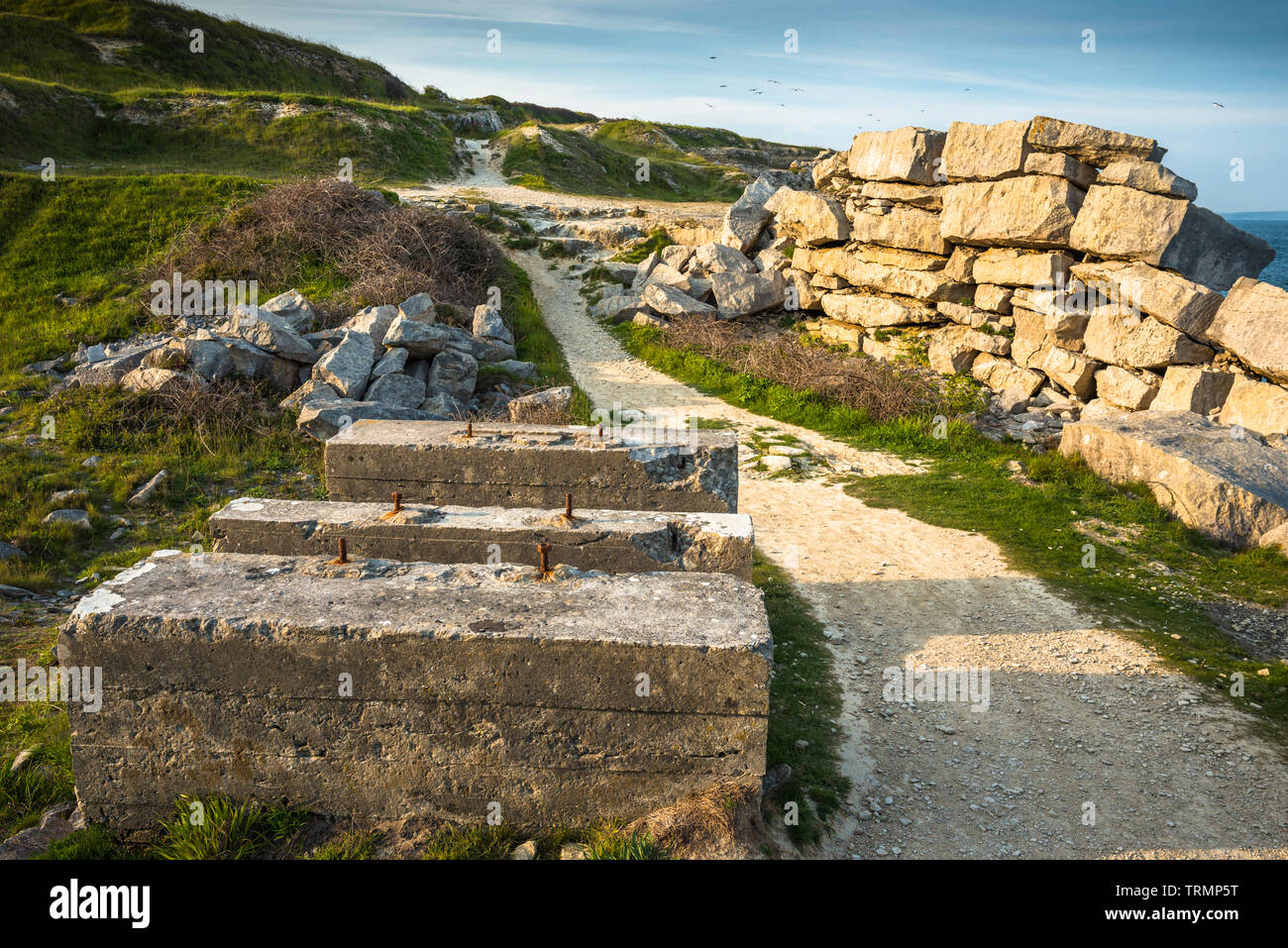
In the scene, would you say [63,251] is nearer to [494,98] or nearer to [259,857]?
[259,857]

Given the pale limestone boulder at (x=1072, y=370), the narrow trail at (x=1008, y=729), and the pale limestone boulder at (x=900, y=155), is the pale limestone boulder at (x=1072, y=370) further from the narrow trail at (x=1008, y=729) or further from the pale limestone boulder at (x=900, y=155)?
the narrow trail at (x=1008, y=729)

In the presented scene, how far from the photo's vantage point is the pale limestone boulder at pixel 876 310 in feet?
46.7

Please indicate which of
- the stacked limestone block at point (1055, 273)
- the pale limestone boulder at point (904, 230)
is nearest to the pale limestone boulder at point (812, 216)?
the stacked limestone block at point (1055, 273)

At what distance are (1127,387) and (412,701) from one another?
10881 mm

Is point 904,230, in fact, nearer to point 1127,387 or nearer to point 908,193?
point 908,193

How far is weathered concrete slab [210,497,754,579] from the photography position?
5043 mm

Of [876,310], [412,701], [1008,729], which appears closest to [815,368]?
[876,310]

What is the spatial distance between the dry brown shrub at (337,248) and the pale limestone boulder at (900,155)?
25.3 feet

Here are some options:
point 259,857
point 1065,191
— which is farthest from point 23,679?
point 1065,191

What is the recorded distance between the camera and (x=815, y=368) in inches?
511

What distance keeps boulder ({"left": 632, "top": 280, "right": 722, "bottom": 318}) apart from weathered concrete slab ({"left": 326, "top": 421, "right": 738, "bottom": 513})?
31.0 ft

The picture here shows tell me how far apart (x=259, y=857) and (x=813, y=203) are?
14991mm

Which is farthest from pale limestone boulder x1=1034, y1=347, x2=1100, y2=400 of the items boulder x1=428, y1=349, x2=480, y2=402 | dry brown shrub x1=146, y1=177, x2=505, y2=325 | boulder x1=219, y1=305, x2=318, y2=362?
boulder x1=219, y1=305, x2=318, y2=362

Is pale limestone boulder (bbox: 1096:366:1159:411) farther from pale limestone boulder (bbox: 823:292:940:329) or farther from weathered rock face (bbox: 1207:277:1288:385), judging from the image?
pale limestone boulder (bbox: 823:292:940:329)
